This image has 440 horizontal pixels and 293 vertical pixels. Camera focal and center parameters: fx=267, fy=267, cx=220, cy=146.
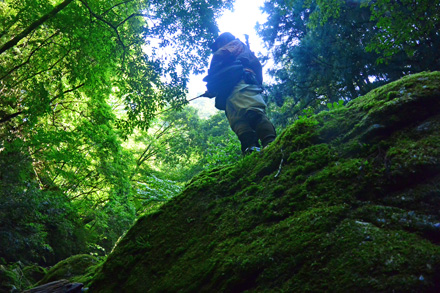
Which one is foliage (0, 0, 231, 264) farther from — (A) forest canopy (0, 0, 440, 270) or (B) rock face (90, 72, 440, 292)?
(B) rock face (90, 72, 440, 292)

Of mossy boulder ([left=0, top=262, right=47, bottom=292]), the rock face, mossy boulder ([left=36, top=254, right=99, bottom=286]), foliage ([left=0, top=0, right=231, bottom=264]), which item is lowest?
the rock face

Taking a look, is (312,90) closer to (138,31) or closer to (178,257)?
(138,31)

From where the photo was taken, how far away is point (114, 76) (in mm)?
8383

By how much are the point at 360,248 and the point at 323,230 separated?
0.25 meters

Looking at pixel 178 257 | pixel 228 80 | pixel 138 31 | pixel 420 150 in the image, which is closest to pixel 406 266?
pixel 420 150

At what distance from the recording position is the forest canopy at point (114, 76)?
5.75 metres

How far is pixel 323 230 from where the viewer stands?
164 centimetres

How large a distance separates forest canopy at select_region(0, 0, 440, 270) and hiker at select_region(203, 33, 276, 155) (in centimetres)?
94

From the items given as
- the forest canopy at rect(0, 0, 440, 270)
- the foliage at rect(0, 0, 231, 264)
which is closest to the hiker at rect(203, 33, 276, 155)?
the forest canopy at rect(0, 0, 440, 270)

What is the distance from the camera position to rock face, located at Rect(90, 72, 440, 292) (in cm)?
138

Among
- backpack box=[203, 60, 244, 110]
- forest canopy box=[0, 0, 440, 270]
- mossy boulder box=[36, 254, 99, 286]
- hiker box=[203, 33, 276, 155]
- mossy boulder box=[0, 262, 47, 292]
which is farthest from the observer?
forest canopy box=[0, 0, 440, 270]

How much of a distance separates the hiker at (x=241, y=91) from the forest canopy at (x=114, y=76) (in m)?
0.94

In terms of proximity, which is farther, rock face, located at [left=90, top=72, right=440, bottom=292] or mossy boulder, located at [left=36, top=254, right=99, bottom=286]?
mossy boulder, located at [left=36, top=254, right=99, bottom=286]

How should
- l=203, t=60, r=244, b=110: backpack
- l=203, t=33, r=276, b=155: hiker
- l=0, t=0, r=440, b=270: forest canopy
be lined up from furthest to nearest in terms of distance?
l=0, t=0, r=440, b=270: forest canopy
l=203, t=60, r=244, b=110: backpack
l=203, t=33, r=276, b=155: hiker
